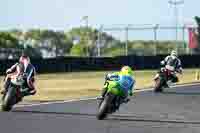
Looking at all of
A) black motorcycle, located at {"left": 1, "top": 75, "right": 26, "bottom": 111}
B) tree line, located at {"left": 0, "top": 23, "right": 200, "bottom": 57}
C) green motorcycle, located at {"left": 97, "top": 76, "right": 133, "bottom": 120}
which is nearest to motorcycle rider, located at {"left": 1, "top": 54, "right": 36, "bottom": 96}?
black motorcycle, located at {"left": 1, "top": 75, "right": 26, "bottom": 111}

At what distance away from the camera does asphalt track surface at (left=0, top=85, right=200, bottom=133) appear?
39.4 ft

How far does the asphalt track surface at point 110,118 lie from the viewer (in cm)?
1200

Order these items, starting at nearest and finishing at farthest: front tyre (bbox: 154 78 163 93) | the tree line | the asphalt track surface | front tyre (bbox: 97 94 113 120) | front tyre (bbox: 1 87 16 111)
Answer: the asphalt track surface < front tyre (bbox: 97 94 113 120) < front tyre (bbox: 1 87 16 111) < front tyre (bbox: 154 78 163 93) < the tree line

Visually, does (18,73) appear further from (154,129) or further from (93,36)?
(93,36)

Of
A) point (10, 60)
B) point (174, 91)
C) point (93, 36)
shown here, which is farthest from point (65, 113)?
point (93, 36)

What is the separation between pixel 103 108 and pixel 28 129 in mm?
2354

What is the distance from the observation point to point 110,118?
13969 mm

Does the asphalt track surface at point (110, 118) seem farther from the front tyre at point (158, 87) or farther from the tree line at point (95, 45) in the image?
the tree line at point (95, 45)

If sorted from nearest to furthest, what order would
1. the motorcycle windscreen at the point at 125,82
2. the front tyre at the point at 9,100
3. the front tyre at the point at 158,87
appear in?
1. the motorcycle windscreen at the point at 125,82
2. the front tyre at the point at 9,100
3. the front tyre at the point at 158,87

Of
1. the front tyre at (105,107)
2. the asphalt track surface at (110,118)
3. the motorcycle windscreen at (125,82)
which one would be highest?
the motorcycle windscreen at (125,82)

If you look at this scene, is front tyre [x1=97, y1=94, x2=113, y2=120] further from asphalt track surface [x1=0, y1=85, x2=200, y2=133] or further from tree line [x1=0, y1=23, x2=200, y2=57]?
tree line [x1=0, y1=23, x2=200, y2=57]

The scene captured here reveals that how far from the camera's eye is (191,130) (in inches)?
482

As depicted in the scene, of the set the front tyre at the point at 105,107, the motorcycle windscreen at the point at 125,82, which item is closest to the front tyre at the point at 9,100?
the front tyre at the point at 105,107

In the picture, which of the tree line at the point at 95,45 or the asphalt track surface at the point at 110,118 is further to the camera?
the tree line at the point at 95,45
